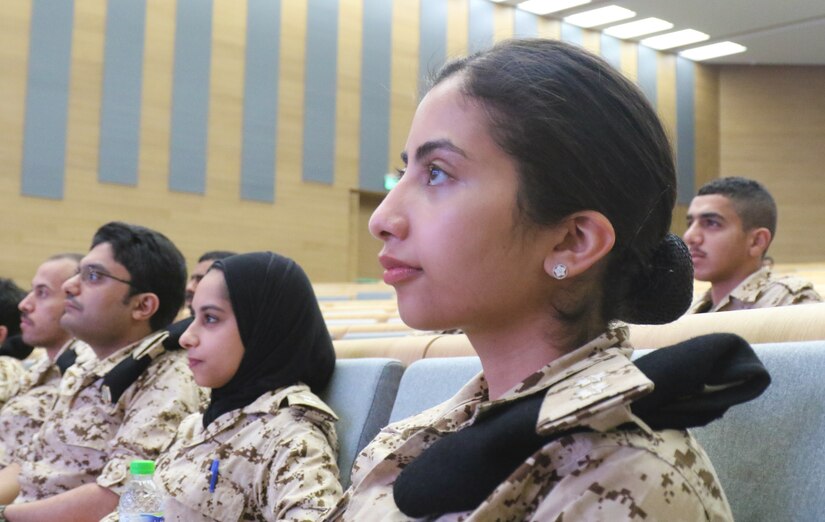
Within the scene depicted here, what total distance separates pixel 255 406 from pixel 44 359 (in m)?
1.96

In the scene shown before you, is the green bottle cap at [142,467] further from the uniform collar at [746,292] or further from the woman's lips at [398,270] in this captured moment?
the uniform collar at [746,292]

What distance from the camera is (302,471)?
5.63 ft

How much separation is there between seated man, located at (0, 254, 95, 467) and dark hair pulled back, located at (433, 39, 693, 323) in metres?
2.38

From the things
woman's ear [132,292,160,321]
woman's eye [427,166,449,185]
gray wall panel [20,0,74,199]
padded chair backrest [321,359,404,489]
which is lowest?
padded chair backrest [321,359,404,489]

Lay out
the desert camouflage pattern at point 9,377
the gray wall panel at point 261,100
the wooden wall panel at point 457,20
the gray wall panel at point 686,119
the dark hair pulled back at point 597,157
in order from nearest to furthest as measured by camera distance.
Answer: the dark hair pulled back at point 597,157 < the desert camouflage pattern at point 9,377 < the gray wall panel at point 261,100 < the wooden wall panel at point 457,20 < the gray wall panel at point 686,119

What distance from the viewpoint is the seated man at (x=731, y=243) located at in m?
3.50

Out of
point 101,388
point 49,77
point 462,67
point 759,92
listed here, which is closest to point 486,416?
point 462,67

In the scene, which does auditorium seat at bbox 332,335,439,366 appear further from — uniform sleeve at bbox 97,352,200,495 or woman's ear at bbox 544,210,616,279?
woman's ear at bbox 544,210,616,279

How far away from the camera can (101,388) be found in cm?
253

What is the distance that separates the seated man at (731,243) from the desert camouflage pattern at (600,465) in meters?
2.75

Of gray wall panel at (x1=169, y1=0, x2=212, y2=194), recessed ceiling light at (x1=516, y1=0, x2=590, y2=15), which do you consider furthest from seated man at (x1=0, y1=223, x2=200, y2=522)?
recessed ceiling light at (x1=516, y1=0, x2=590, y2=15)

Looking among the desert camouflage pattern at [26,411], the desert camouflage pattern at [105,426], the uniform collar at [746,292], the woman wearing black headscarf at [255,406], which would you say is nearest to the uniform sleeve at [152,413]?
the desert camouflage pattern at [105,426]

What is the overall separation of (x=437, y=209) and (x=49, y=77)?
28.1 feet

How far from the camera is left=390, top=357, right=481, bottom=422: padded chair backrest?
1.61m
